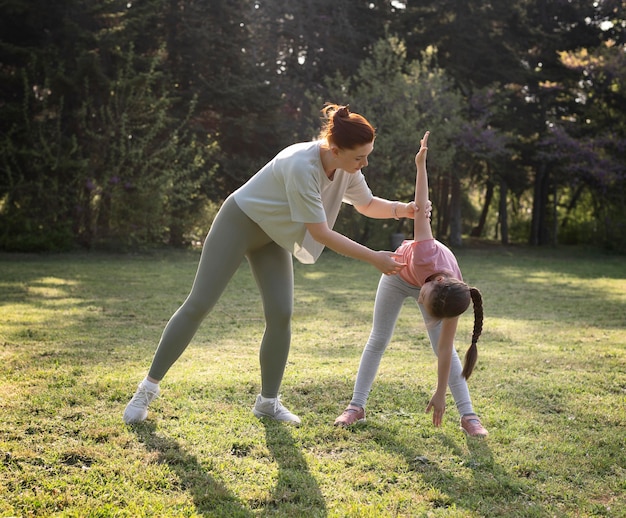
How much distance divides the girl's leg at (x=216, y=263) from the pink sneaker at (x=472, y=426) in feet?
4.98

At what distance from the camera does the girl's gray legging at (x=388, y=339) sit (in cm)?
396

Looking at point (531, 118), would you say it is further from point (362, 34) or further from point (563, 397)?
point (563, 397)

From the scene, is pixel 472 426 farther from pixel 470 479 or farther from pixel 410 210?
pixel 410 210

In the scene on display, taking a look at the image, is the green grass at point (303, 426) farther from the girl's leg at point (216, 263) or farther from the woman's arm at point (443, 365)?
the girl's leg at point (216, 263)

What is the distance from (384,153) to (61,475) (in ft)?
54.3

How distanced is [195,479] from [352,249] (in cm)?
129

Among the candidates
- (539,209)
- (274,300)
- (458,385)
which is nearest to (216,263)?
(274,300)

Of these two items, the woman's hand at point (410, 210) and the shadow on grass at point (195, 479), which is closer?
the shadow on grass at point (195, 479)

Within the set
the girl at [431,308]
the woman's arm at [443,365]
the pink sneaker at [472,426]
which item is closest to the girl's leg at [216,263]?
the girl at [431,308]

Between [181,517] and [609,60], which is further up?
[609,60]

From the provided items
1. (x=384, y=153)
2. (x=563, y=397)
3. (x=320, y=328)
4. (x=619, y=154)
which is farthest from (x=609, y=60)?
(x=563, y=397)

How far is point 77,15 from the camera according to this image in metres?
16.0

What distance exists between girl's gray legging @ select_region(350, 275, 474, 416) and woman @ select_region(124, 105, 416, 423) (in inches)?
16.4

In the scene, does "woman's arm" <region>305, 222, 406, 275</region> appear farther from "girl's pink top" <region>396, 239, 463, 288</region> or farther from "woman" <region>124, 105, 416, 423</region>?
"girl's pink top" <region>396, 239, 463, 288</region>
